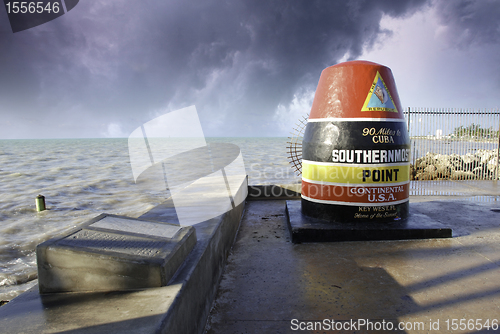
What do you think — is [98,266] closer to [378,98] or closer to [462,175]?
[378,98]

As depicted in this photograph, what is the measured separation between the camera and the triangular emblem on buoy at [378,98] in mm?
4730

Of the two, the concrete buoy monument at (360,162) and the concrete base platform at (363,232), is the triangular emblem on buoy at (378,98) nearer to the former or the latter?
the concrete buoy monument at (360,162)

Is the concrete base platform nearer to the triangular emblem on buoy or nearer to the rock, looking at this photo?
the triangular emblem on buoy

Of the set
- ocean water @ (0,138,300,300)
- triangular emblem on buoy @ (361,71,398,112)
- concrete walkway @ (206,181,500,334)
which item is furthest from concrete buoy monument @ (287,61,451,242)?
ocean water @ (0,138,300,300)

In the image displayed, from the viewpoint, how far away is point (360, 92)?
4.76 meters

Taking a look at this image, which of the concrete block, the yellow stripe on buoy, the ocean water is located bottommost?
the ocean water

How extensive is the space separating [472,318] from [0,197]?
53.9 ft

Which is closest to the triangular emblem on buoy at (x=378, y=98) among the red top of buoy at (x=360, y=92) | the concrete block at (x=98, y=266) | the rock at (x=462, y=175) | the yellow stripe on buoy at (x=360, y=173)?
the red top of buoy at (x=360, y=92)

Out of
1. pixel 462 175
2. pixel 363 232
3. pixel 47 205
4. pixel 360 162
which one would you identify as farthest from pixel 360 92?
pixel 47 205

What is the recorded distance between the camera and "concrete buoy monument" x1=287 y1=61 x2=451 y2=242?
15.4ft

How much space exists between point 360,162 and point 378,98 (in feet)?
3.24

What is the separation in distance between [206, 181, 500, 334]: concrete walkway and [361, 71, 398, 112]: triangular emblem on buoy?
77.0 inches

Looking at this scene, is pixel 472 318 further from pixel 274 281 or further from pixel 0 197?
pixel 0 197

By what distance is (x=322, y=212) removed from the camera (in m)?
5.01
